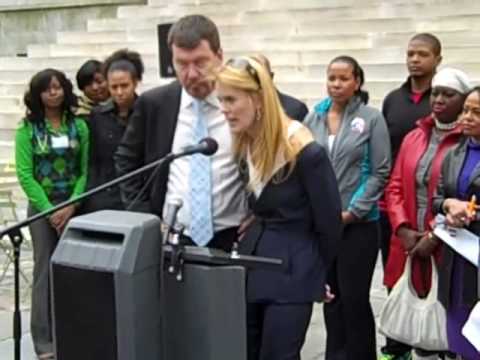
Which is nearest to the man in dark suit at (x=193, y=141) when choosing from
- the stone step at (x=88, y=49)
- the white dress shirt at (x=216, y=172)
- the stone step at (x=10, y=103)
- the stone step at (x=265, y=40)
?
the white dress shirt at (x=216, y=172)

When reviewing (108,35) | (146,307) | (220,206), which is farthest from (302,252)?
(108,35)

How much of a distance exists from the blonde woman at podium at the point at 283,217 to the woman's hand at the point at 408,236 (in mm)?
1195

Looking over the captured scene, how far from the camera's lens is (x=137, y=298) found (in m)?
3.26

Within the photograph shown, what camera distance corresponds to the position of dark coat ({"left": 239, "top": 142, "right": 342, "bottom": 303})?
385 cm

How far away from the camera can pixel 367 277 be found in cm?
545

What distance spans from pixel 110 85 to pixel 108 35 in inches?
346

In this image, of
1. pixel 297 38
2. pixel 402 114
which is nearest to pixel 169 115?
pixel 402 114

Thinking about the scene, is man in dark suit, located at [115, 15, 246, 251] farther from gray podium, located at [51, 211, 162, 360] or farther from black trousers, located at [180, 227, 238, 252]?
gray podium, located at [51, 211, 162, 360]

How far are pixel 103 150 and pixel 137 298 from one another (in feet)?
9.18

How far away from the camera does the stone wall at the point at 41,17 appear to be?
717 inches

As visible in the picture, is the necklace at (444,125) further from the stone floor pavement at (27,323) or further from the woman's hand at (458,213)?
the stone floor pavement at (27,323)

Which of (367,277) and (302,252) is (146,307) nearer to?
(302,252)

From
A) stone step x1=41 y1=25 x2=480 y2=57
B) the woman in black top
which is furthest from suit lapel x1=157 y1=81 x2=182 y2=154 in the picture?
stone step x1=41 y1=25 x2=480 y2=57

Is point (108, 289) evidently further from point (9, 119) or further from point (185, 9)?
point (185, 9)
